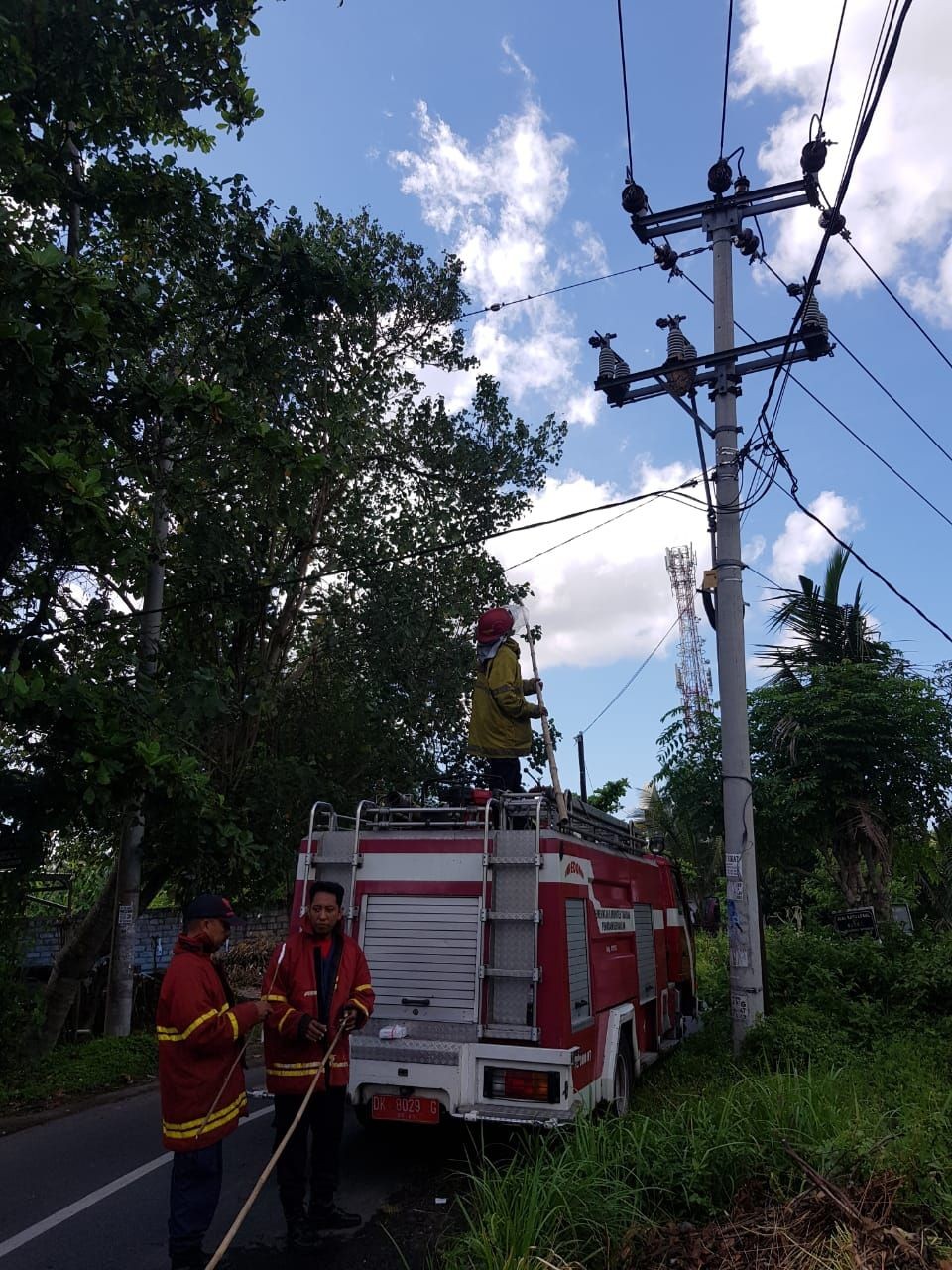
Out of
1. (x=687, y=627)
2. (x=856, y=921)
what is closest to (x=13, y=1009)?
(x=856, y=921)

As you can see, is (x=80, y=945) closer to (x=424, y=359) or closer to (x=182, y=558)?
(x=182, y=558)

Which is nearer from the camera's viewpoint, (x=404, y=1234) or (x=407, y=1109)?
(x=404, y=1234)

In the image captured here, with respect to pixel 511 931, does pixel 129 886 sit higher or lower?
higher

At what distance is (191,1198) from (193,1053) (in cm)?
61

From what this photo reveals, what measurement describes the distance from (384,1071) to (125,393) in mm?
5507

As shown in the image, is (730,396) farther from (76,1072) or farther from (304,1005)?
(76,1072)

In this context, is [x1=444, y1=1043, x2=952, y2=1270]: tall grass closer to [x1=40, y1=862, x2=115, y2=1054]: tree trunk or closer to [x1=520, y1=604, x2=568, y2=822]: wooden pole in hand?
[x1=520, y1=604, x2=568, y2=822]: wooden pole in hand

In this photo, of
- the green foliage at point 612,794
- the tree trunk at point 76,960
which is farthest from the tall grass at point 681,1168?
the green foliage at point 612,794

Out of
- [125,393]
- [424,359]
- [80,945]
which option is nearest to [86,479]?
[125,393]

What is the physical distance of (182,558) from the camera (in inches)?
472

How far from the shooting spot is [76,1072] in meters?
9.85

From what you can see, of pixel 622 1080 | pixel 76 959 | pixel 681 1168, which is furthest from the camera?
pixel 76 959

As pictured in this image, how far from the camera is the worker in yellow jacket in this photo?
303 inches

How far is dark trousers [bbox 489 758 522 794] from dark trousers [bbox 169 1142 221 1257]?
12.7 feet
